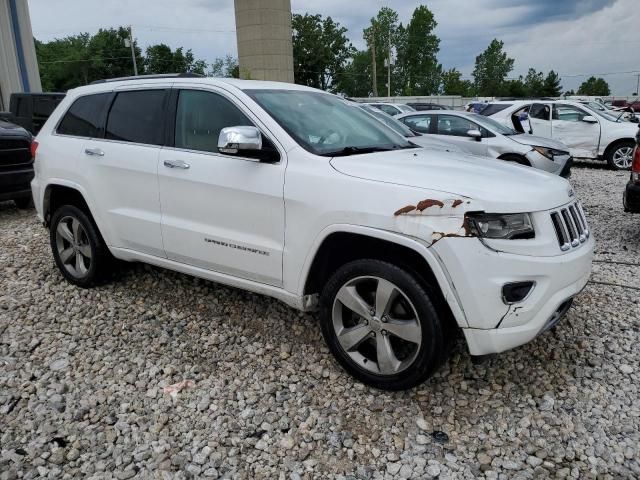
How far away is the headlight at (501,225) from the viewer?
2.62 m

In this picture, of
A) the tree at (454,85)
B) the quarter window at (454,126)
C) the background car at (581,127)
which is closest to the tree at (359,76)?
the tree at (454,85)

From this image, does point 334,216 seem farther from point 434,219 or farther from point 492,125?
point 492,125

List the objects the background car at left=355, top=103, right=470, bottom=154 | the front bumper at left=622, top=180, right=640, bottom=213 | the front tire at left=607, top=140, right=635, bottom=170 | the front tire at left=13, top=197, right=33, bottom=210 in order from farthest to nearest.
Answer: the front tire at left=607, top=140, right=635, bottom=170
the front tire at left=13, top=197, right=33, bottom=210
the background car at left=355, top=103, right=470, bottom=154
the front bumper at left=622, top=180, right=640, bottom=213

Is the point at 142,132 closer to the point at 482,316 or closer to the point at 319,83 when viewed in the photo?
the point at 482,316

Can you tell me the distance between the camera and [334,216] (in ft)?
9.60

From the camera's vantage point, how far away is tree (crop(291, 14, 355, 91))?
65500mm

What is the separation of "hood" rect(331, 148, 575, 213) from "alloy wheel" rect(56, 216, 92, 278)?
2569mm

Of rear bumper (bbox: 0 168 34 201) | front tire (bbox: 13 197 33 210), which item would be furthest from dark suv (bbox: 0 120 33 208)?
front tire (bbox: 13 197 33 210)

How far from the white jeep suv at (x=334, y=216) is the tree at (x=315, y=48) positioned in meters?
63.6

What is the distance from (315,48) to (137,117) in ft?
217

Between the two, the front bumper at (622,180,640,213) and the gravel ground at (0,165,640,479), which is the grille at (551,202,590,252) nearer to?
the gravel ground at (0,165,640,479)

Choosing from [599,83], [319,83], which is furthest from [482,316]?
[599,83]

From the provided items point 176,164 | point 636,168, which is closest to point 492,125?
point 636,168

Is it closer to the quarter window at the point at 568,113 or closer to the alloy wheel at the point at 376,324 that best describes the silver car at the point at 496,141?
the quarter window at the point at 568,113
